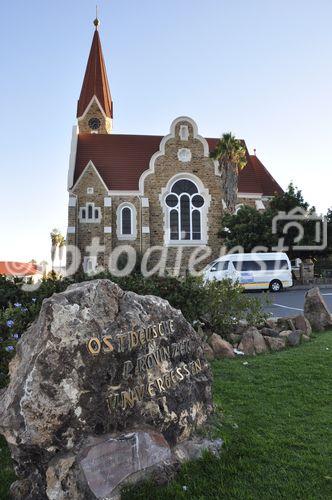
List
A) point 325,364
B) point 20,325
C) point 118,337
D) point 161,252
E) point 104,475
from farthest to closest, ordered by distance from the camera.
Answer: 1. point 161,252
2. point 325,364
3. point 20,325
4. point 118,337
5. point 104,475

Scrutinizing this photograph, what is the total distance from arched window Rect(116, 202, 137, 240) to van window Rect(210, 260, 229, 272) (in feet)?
33.9

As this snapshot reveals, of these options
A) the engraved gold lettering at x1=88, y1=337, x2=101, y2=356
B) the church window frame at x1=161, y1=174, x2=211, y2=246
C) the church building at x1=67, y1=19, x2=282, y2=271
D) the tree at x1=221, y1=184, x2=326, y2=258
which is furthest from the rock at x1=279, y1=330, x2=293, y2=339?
the church window frame at x1=161, y1=174, x2=211, y2=246

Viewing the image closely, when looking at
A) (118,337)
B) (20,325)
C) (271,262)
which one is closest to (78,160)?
(271,262)

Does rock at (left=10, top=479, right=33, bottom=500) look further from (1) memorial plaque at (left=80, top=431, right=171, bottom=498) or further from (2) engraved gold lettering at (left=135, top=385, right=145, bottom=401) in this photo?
(2) engraved gold lettering at (left=135, top=385, right=145, bottom=401)

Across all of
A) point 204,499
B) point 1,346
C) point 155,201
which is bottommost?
point 204,499

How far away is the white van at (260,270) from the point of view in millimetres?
21141

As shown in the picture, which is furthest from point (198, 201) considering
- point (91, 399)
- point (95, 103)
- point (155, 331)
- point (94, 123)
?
point (91, 399)

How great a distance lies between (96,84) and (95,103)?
2870 mm

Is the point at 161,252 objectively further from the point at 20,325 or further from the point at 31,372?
the point at 31,372

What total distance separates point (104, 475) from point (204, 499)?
2.33 ft

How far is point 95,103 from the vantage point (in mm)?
40750

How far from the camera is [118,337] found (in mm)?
3146

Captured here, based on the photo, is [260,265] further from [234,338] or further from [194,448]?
[194,448]

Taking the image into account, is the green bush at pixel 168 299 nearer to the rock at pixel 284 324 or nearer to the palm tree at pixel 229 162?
the rock at pixel 284 324
